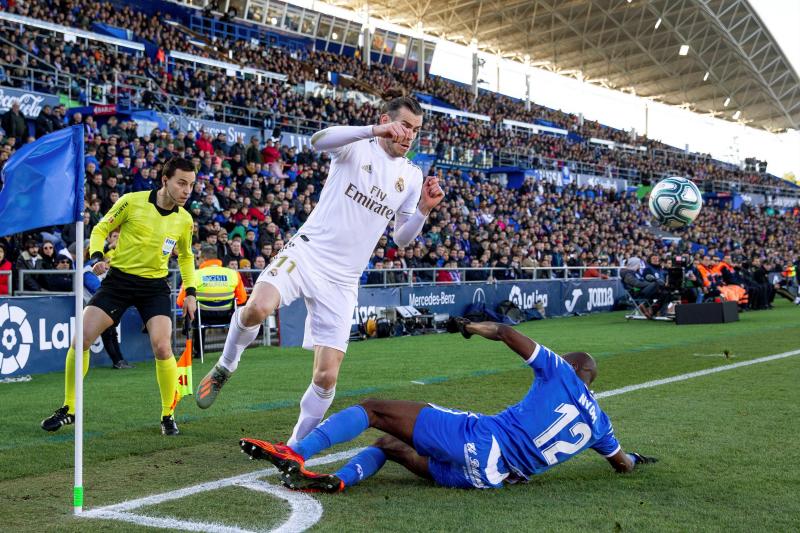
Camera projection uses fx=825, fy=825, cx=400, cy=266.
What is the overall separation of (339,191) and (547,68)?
6414 centimetres

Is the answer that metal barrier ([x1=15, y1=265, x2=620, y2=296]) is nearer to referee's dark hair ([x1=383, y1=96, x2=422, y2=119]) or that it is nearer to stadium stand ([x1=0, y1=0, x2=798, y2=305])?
stadium stand ([x1=0, y1=0, x2=798, y2=305])

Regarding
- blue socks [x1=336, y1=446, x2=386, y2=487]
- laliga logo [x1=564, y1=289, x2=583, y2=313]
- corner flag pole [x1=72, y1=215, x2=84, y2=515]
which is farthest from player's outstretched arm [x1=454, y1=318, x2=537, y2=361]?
laliga logo [x1=564, y1=289, x2=583, y2=313]

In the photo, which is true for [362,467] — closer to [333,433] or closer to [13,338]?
[333,433]

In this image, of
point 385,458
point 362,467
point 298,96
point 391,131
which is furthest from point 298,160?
point 362,467

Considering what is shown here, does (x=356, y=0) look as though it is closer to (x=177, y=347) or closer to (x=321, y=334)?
(x=177, y=347)

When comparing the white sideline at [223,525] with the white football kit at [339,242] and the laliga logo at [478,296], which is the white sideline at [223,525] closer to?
the white football kit at [339,242]

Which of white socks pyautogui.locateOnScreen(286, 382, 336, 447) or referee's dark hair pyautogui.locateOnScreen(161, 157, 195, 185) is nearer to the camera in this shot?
white socks pyautogui.locateOnScreen(286, 382, 336, 447)

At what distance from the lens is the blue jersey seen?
4.58 metres

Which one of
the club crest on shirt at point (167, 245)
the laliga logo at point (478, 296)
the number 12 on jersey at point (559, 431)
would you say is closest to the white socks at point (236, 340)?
the club crest on shirt at point (167, 245)

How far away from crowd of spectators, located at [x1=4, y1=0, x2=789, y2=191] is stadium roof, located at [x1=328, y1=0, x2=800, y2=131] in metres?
6.57

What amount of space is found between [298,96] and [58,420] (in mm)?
24414

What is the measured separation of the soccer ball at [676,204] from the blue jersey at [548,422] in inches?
622

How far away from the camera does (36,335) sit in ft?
36.3

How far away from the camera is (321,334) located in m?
5.38
